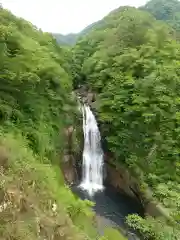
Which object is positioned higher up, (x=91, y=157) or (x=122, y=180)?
(x=91, y=157)

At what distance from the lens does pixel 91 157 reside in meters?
19.3

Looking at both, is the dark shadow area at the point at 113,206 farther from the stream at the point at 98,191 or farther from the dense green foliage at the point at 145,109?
the dense green foliage at the point at 145,109

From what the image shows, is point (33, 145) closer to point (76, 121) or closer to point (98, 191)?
point (98, 191)

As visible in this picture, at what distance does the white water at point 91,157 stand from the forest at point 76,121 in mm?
674

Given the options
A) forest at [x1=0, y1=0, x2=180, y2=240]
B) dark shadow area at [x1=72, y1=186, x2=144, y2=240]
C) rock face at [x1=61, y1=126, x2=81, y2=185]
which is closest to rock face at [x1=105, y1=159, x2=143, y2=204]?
dark shadow area at [x1=72, y1=186, x2=144, y2=240]

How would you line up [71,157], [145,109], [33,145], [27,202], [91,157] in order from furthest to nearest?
[91,157], [71,157], [145,109], [33,145], [27,202]

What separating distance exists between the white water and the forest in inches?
26.5

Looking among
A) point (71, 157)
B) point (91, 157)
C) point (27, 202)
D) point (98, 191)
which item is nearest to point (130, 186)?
point (98, 191)

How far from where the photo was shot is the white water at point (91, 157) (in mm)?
18266

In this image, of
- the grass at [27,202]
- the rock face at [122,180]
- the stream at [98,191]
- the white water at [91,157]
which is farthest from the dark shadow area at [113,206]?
the grass at [27,202]

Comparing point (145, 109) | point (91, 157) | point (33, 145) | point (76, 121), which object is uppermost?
point (145, 109)

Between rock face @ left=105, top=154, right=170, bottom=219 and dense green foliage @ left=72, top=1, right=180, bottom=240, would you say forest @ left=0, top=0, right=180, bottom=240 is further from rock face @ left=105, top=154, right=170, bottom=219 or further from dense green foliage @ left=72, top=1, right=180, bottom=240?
rock face @ left=105, top=154, right=170, bottom=219

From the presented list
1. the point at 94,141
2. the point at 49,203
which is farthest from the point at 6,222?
the point at 94,141

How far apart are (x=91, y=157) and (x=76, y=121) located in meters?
2.37
